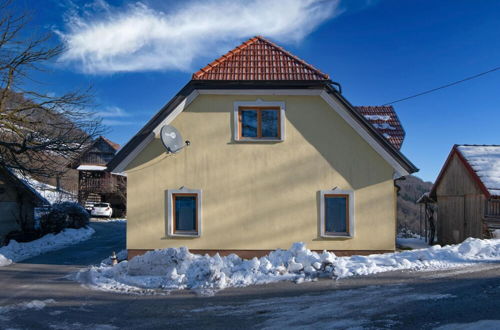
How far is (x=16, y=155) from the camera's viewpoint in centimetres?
1412

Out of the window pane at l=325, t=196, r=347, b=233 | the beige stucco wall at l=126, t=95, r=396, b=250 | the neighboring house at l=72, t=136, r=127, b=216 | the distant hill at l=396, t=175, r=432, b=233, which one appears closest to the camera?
the beige stucco wall at l=126, t=95, r=396, b=250

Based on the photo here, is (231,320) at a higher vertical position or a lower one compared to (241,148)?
lower

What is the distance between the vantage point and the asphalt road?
5023mm

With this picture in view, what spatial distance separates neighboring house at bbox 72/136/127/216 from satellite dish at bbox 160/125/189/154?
79.5 ft

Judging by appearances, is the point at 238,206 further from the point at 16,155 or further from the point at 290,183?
the point at 16,155

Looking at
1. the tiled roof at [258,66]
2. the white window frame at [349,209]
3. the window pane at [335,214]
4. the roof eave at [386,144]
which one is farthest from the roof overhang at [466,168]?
the tiled roof at [258,66]

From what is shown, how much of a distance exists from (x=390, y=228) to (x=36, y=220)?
57.0 feet

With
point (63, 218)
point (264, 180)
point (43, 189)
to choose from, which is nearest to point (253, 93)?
point (264, 180)

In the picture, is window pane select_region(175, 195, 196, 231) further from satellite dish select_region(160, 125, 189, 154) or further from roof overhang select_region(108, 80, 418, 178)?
roof overhang select_region(108, 80, 418, 178)

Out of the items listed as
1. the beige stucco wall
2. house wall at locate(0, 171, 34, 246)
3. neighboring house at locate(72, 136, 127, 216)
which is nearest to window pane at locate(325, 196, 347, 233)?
the beige stucco wall

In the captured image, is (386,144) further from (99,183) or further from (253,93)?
(99,183)

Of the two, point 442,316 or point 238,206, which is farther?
point 238,206

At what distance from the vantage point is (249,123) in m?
9.62

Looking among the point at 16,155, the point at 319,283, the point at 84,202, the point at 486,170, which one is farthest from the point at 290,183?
the point at 84,202
